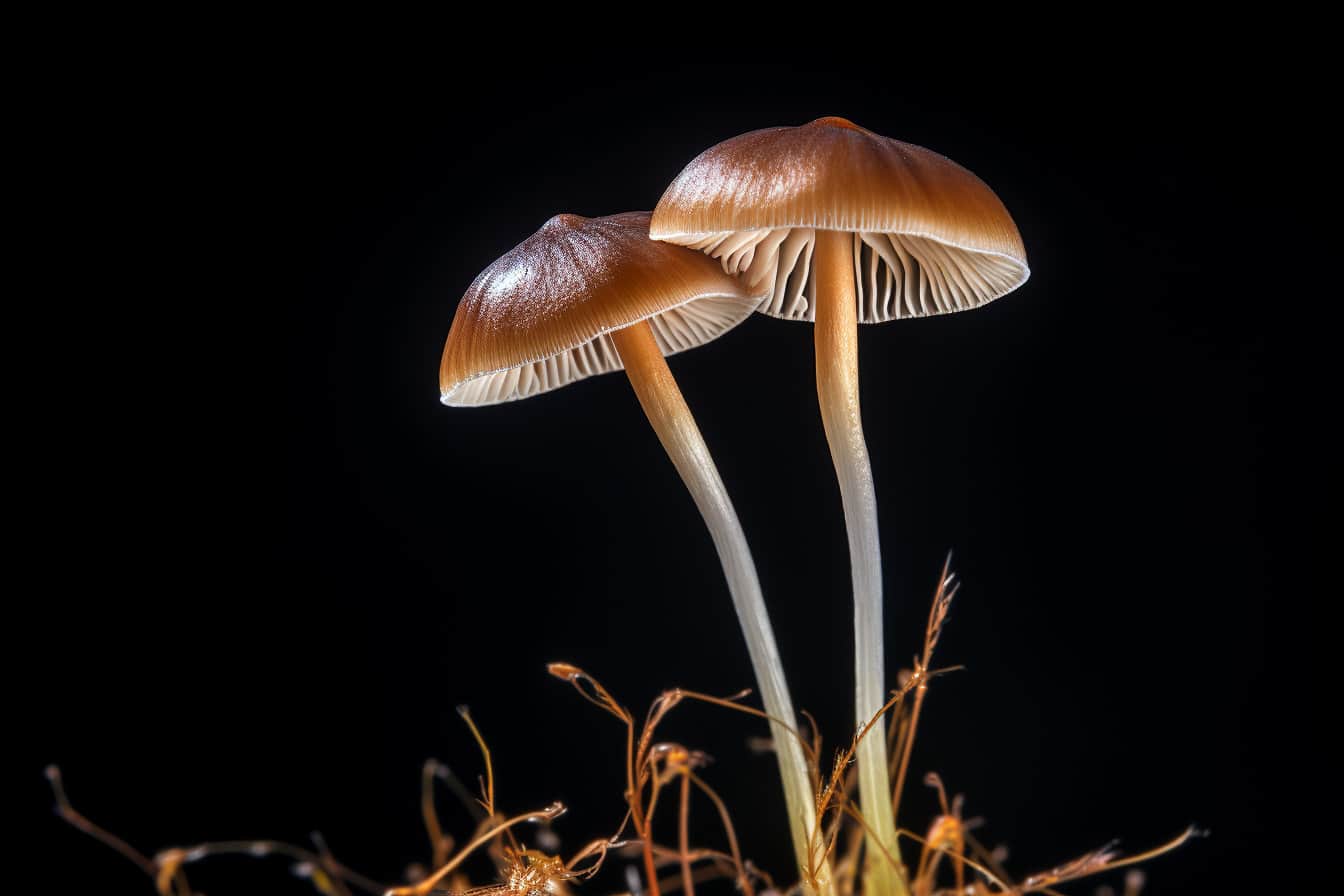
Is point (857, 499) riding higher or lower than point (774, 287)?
lower

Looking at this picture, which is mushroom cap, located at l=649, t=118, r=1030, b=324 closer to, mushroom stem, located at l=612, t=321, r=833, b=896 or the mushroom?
the mushroom

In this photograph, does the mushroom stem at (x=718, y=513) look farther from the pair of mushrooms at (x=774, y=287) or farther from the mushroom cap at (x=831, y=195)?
the mushroom cap at (x=831, y=195)

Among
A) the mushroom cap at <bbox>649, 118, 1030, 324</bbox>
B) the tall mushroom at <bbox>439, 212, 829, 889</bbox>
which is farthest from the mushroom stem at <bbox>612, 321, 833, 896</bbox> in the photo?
the mushroom cap at <bbox>649, 118, 1030, 324</bbox>

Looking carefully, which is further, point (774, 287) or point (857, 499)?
point (774, 287)

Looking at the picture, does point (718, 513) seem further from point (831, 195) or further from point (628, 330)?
point (831, 195)

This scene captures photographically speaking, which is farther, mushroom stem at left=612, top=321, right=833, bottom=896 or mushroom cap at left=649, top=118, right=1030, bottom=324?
mushroom stem at left=612, top=321, right=833, bottom=896

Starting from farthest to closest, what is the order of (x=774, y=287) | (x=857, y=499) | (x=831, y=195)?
(x=774, y=287) < (x=857, y=499) < (x=831, y=195)

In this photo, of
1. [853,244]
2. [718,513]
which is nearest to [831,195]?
[853,244]

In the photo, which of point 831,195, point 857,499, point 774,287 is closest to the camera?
point 831,195
